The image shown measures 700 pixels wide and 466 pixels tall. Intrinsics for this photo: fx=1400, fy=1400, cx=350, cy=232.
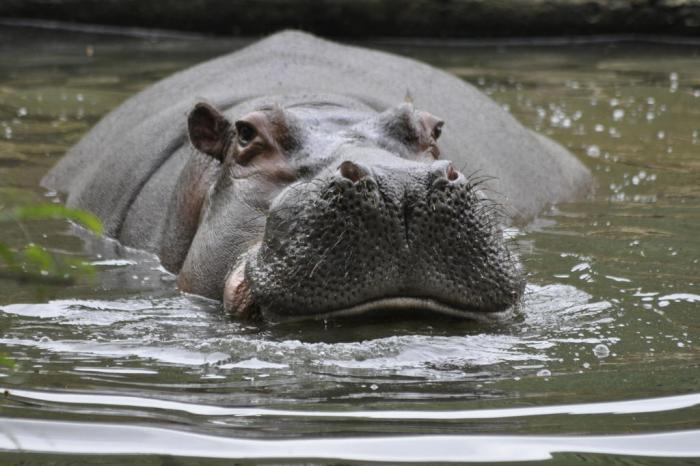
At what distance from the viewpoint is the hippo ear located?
5418 mm

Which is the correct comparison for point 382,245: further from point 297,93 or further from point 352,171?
point 297,93

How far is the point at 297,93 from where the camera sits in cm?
613

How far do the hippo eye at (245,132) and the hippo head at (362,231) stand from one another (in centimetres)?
5

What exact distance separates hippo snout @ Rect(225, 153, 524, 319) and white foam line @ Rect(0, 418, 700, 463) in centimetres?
101

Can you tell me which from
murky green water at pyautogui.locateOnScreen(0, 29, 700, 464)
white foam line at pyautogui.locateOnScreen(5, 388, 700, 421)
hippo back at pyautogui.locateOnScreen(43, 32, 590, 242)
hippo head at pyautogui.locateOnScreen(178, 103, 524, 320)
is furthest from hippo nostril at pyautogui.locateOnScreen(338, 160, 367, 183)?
hippo back at pyautogui.locateOnScreen(43, 32, 590, 242)

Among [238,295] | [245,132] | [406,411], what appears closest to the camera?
[406,411]

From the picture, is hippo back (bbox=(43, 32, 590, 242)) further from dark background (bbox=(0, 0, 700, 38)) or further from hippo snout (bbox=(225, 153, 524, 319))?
dark background (bbox=(0, 0, 700, 38))

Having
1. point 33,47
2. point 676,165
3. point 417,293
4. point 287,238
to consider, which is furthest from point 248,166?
point 33,47

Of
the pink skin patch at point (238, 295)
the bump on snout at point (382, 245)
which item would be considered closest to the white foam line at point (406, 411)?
the bump on snout at point (382, 245)

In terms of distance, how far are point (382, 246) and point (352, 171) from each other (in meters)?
0.24

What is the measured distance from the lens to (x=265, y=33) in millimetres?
13312

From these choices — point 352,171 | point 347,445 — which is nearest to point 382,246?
point 352,171

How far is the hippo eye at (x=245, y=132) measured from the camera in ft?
16.6

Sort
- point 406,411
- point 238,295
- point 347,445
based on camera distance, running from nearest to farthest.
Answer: point 347,445 < point 406,411 < point 238,295
